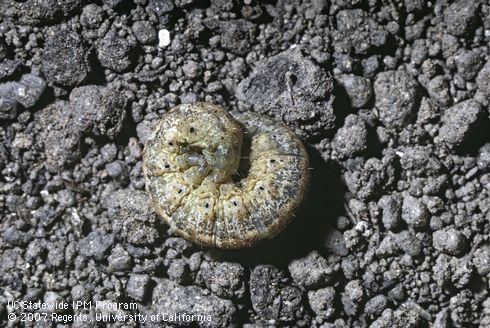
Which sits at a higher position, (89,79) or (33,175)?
(89,79)

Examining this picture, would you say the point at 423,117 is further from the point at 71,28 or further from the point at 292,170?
the point at 71,28

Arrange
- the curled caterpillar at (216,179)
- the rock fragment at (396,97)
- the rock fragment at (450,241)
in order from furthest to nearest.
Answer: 1. the rock fragment at (396,97)
2. the rock fragment at (450,241)
3. the curled caterpillar at (216,179)

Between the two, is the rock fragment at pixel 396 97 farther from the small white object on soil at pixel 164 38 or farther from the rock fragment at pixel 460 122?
the small white object on soil at pixel 164 38

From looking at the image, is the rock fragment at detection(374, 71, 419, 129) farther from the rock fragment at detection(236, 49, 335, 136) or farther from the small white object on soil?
the small white object on soil

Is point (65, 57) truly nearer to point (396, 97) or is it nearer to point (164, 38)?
point (164, 38)

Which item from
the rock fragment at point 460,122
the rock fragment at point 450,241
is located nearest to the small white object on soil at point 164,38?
the rock fragment at point 460,122

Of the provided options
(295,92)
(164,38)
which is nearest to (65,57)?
(164,38)

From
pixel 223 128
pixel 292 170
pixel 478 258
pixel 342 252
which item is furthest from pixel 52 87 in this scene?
pixel 478 258

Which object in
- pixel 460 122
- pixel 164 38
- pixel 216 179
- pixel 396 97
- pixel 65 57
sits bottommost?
pixel 216 179
